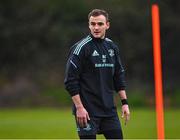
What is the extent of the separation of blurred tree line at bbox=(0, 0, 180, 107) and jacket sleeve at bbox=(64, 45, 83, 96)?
23.1 metres

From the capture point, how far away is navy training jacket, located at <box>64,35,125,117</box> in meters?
7.00

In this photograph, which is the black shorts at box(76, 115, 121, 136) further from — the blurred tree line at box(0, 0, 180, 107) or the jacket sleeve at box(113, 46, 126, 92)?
the blurred tree line at box(0, 0, 180, 107)

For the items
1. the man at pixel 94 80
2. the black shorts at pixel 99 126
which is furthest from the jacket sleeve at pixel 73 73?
the black shorts at pixel 99 126

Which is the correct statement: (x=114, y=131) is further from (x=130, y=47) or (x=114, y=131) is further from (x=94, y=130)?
(x=130, y=47)

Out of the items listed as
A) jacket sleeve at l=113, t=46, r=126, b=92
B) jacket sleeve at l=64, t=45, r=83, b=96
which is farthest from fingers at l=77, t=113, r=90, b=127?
jacket sleeve at l=113, t=46, r=126, b=92

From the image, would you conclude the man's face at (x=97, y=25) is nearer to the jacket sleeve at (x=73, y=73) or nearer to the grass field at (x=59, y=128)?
the jacket sleeve at (x=73, y=73)

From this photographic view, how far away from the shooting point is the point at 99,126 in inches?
281

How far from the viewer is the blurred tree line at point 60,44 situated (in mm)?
31500

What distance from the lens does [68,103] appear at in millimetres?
31062

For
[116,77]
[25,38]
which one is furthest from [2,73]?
[116,77]

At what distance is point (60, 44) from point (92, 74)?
2715cm

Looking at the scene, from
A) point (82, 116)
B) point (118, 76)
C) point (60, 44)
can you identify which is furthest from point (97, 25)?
point (60, 44)

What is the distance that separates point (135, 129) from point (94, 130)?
1026 cm

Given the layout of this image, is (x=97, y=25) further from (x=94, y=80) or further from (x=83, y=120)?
(x=83, y=120)
